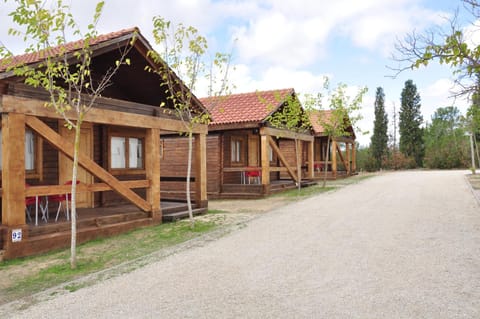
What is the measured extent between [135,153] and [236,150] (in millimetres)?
6378

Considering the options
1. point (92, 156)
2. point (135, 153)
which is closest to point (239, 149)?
point (135, 153)

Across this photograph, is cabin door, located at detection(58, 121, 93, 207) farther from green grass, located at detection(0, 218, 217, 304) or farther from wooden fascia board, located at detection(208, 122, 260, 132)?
wooden fascia board, located at detection(208, 122, 260, 132)

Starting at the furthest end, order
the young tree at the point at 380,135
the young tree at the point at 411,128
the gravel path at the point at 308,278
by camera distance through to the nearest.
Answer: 1. the young tree at the point at 380,135
2. the young tree at the point at 411,128
3. the gravel path at the point at 308,278

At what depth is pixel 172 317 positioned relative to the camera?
13.4 feet

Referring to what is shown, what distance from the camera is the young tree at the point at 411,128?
130ft

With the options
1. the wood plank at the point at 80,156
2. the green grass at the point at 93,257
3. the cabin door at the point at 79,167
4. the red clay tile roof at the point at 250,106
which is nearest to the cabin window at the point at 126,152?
the cabin door at the point at 79,167

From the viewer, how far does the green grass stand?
5.50 meters

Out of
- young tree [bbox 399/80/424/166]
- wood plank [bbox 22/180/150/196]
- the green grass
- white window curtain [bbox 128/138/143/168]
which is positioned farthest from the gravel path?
young tree [bbox 399/80/424/166]

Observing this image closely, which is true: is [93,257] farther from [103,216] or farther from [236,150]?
[236,150]

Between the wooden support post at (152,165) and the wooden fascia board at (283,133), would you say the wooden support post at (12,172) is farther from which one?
the wooden fascia board at (283,133)

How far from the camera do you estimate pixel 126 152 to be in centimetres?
1209

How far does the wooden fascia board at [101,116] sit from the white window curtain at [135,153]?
2.18m

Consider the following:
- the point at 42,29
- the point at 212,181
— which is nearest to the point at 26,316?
the point at 42,29

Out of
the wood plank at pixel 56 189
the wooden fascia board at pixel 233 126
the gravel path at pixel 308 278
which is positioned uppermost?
the wooden fascia board at pixel 233 126
